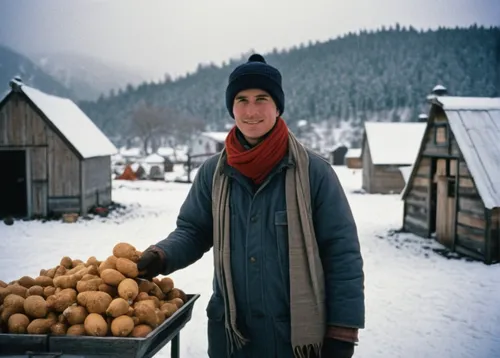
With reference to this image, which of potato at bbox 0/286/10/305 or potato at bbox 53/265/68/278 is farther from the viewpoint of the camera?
potato at bbox 53/265/68/278

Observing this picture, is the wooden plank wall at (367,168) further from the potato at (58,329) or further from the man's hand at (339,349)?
the potato at (58,329)

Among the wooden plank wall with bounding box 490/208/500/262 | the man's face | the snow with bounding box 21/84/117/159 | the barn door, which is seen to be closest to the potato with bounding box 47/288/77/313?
the man's face

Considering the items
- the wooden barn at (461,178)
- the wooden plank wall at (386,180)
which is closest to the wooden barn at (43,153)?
the wooden barn at (461,178)

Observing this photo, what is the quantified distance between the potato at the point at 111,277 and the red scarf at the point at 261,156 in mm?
1008

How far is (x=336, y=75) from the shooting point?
13950 cm

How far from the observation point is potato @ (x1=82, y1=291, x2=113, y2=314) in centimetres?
258

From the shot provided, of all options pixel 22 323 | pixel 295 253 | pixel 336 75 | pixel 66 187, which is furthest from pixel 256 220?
pixel 336 75

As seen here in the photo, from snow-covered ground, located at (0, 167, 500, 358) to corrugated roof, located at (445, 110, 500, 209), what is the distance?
1593mm

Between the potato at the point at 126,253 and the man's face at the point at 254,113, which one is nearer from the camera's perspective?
the man's face at the point at 254,113

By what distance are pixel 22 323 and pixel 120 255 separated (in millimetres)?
700

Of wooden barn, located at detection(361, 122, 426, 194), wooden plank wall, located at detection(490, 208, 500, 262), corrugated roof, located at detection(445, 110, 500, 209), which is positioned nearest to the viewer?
wooden plank wall, located at detection(490, 208, 500, 262)

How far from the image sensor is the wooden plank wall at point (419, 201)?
12008 mm

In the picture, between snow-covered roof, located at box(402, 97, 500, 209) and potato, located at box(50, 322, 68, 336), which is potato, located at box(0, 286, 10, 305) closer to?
potato, located at box(50, 322, 68, 336)

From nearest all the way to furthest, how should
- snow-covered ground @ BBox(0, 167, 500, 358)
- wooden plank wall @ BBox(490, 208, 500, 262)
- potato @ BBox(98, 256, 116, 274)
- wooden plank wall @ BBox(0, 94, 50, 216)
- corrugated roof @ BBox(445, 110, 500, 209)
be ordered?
potato @ BBox(98, 256, 116, 274), snow-covered ground @ BBox(0, 167, 500, 358), wooden plank wall @ BBox(490, 208, 500, 262), corrugated roof @ BBox(445, 110, 500, 209), wooden plank wall @ BBox(0, 94, 50, 216)
